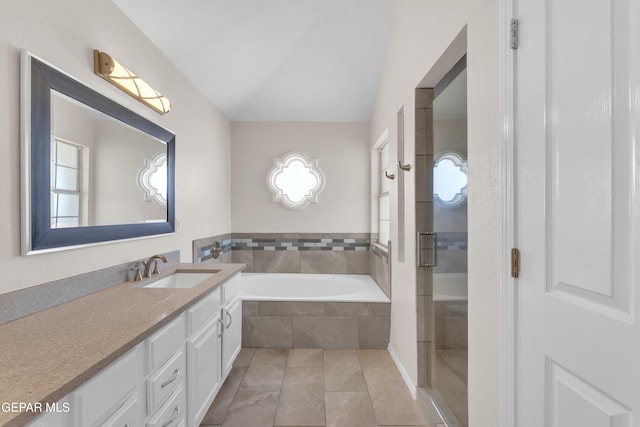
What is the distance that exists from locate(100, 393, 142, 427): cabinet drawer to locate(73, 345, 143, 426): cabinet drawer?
25mm

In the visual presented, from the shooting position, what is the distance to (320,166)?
13.5ft

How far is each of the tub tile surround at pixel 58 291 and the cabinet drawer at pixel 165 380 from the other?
550 mm

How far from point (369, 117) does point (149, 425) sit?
3.67m

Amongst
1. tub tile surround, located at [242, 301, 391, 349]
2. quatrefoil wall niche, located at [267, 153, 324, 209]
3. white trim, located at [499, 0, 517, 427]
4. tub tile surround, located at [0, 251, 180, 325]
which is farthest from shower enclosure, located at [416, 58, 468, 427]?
quatrefoil wall niche, located at [267, 153, 324, 209]

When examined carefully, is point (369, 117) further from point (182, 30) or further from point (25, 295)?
point (25, 295)

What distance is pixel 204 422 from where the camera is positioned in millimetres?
1981

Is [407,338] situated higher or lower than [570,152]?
lower

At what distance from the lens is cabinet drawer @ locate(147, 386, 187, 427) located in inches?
50.4

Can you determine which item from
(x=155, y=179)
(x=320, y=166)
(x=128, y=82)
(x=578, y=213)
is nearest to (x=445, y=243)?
(x=578, y=213)

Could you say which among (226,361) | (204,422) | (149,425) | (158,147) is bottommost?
(204,422)

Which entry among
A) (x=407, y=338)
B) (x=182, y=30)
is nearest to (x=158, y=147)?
A: (x=182, y=30)

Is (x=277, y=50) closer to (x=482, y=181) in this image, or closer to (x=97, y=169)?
(x=97, y=169)

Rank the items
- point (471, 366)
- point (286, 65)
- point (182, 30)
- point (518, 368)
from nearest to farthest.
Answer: point (518, 368)
point (471, 366)
point (182, 30)
point (286, 65)

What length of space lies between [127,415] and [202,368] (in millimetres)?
715
